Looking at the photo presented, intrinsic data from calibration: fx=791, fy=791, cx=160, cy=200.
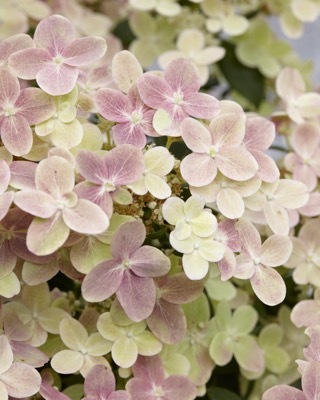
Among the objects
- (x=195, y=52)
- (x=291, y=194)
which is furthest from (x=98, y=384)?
(x=195, y=52)

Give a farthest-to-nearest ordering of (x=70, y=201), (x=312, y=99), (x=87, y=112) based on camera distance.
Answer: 1. (x=312, y=99)
2. (x=87, y=112)
3. (x=70, y=201)

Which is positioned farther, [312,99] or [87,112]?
[312,99]

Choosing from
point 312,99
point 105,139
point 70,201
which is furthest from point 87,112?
point 312,99

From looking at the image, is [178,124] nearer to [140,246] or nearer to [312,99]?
[140,246]

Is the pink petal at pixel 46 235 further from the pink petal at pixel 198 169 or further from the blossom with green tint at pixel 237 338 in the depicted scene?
the blossom with green tint at pixel 237 338

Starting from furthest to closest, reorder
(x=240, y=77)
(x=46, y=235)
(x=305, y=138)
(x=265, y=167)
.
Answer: (x=240, y=77) → (x=305, y=138) → (x=265, y=167) → (x=46, y=235)

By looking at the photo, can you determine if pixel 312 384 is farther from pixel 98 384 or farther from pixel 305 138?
pixel 305 138

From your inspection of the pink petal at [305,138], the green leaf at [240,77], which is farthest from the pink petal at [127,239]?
the green leaf at [240,77]
